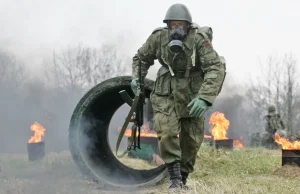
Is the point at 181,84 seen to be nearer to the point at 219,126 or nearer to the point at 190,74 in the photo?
the point at 190,74

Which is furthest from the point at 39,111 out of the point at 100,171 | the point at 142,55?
the point at 142,55

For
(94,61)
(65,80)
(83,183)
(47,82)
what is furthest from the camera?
(94,61)

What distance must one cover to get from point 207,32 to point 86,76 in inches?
963

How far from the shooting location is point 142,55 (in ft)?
18.7

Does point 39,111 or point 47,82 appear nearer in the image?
point 39,111

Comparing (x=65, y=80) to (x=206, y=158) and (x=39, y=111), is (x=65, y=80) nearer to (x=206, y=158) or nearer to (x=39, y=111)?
(x=39, y=111)

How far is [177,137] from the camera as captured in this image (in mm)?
5262

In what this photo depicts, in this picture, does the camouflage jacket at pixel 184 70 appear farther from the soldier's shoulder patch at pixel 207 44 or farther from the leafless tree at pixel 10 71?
the leafless tree at pixel 10 71

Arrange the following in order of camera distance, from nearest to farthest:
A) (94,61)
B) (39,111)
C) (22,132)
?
(22,132) < (39,111) < (94,61)

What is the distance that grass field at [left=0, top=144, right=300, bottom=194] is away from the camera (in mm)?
5066

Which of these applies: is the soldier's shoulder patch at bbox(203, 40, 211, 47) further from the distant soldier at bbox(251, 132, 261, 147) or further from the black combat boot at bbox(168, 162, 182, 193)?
the distant soldier at bbox(251, 132, 261, 147)

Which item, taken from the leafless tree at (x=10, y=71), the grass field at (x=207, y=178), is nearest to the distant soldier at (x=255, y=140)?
the leafless tree at (x=10, y=71)

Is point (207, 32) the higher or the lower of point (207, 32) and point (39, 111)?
the higher

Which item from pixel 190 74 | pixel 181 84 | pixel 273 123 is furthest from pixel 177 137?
pixel 273 123
